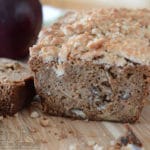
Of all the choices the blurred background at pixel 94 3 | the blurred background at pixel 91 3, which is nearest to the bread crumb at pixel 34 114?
the blurred background at pixel 91 3

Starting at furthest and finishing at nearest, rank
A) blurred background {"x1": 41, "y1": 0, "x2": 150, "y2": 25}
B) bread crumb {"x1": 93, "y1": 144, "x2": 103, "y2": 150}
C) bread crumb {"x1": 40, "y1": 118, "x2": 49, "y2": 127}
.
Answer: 1. blurred background {"x1": 41, "y1": 0, "x2": 150, "y2": 25}
2. bread crumb {"x1": 40, "y1": 118, "x2": 49, "y2": 127}
3. bread crumb {"x1": 93, "y1": 144, "x2": 103, "y2": 150}

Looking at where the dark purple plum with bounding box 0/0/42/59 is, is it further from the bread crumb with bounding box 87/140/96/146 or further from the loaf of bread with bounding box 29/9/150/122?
the bread crumb with bounding box 87/140/96/146

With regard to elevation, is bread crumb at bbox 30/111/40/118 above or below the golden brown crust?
below

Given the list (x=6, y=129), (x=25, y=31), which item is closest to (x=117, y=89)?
(x=6, y=129)

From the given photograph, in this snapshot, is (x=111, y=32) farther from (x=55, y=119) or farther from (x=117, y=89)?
(x=55, y=119)

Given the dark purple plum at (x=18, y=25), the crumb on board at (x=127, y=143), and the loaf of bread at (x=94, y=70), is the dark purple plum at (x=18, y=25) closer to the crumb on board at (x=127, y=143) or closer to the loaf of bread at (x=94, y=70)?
the loaf of bread at (x=94, y=70)

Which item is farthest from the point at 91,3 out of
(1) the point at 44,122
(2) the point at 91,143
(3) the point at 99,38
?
(2) the point at 91,143

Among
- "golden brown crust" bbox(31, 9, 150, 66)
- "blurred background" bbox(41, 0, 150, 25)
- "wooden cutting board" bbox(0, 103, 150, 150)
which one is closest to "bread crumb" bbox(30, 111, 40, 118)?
"wooden cutting board" bbox(0, 103, 150, 150)
